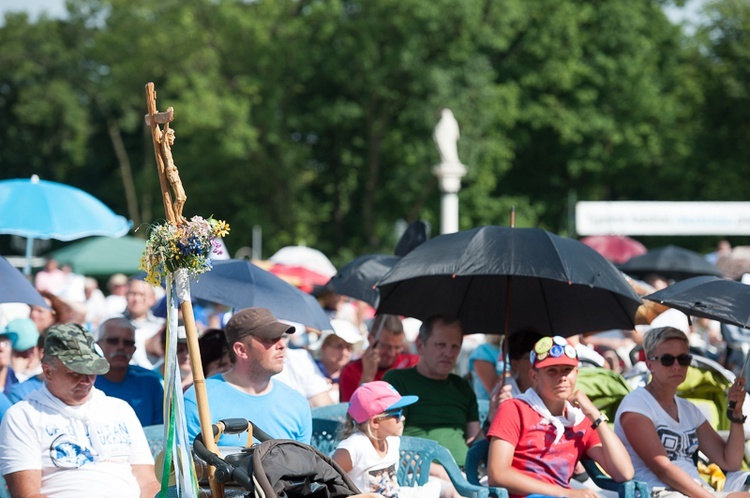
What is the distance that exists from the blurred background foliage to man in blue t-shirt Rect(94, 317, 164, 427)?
25522 mm

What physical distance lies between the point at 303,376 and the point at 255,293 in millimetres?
1415

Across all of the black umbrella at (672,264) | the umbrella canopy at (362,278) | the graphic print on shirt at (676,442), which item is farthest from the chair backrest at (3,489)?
the black umbrella at (672,264)

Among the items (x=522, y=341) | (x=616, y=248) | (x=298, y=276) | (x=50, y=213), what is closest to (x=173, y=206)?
(x=522, y=341)

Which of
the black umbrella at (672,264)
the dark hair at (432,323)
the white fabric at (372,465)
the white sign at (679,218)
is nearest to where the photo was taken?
the white fabric at (372,465)

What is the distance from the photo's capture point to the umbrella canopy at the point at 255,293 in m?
7.01

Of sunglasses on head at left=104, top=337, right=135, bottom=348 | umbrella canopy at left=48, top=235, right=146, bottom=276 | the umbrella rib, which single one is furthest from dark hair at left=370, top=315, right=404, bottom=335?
umbrella canopy at left=48, top=235, right=146, bottom=276

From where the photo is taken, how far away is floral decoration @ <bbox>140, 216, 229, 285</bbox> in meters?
4.50

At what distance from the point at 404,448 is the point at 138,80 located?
3345cm

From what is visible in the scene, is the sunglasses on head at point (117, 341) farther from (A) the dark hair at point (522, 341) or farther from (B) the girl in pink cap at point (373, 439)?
(A) the dark hair at point (522, 341)

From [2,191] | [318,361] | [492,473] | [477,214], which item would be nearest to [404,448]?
[492,473]

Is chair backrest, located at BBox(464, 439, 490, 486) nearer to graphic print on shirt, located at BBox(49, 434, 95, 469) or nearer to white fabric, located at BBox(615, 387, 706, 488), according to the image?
white fabric, located at BBox(615, 387, 706, 488)

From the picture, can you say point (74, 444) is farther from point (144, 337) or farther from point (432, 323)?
point (144, 337)

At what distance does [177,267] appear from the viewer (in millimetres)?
4555

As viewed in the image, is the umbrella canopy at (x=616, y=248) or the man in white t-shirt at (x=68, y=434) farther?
the umbrella canopy at (x=616, y=248)
